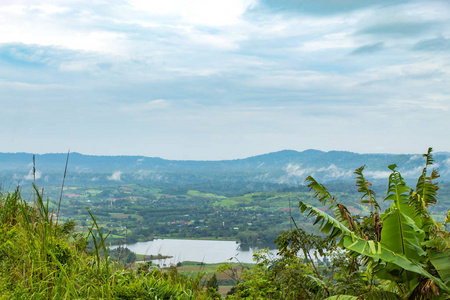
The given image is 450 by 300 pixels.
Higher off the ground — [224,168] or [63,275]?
[63,275]

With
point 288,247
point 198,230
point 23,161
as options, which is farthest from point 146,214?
point 288,247

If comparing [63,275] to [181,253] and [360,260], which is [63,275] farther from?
[360,260]

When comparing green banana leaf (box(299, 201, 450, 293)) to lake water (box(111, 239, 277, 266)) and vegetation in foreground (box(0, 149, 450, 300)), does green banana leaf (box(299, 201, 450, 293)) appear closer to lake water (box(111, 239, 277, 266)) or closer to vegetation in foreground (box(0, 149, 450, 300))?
vegetation in foreground (box(0, 149, 450, 300))

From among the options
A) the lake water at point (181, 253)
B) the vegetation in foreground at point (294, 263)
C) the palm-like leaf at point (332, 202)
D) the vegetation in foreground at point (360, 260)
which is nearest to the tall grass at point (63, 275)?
the vegetation in foreground at point (294, 263)

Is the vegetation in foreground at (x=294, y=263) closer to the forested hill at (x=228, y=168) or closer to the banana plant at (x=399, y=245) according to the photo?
the banana plant at (x=399, y=245)

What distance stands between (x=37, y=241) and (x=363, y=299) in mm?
3336

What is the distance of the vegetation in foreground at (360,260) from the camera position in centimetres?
399

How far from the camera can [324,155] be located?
417ft

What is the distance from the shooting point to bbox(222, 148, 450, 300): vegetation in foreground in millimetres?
3992

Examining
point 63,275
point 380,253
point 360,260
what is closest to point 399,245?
point 360,260

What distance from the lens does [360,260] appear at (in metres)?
4.50

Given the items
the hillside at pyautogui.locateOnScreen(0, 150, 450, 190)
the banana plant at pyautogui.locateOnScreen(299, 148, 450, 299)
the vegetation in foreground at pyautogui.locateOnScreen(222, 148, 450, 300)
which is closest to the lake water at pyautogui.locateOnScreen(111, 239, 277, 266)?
the vegetation in foreground at pyautogui.locateOnScreen(222, 148, 450, 300)

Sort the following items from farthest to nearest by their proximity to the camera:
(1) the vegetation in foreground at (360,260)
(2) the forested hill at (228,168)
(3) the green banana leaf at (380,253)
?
(2) the forested hill at (228,168) < (1) the vegetation in foreground at (360,260) < (3) the green banana leaf at (380,253)

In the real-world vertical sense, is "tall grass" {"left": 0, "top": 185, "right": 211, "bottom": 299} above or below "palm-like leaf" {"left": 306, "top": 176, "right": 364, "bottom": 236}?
below
